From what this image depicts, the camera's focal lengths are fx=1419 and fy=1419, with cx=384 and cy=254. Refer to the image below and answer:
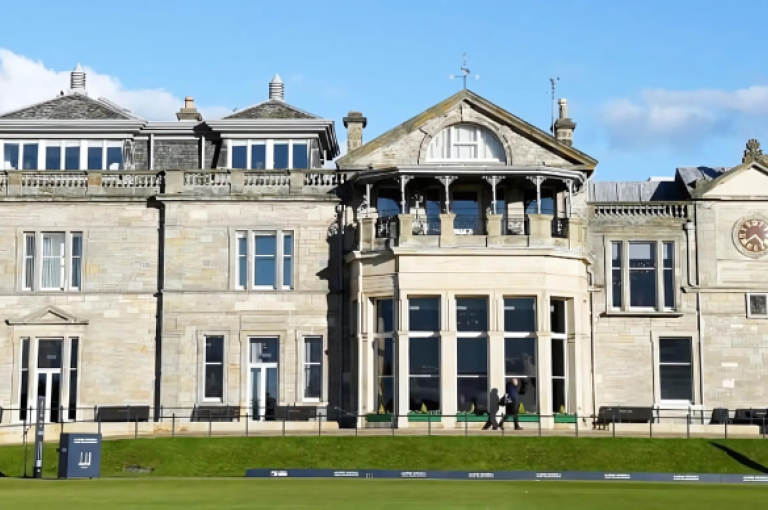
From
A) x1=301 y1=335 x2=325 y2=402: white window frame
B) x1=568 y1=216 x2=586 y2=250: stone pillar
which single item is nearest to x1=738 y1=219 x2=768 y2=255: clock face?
x1=568 y1=216 x2=586 y2=250: stone pillar

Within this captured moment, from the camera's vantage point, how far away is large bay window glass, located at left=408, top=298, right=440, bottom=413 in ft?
152

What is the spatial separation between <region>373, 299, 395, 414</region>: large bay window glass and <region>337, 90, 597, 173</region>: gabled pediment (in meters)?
5.55

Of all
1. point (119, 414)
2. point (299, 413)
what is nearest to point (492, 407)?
point (299, 413)

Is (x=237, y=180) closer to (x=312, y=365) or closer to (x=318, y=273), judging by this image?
(x=318, y=273)

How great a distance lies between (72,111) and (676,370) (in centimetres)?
2407

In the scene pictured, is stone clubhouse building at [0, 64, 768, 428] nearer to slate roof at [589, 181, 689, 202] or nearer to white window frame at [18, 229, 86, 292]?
white window frame at [18, 229, 86, 292]

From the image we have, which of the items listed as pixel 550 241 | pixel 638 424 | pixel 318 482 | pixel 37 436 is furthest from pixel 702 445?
pixel 37 436

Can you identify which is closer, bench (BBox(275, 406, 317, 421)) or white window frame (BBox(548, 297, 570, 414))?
white window frame (BBox(548, 297, 570, 414))

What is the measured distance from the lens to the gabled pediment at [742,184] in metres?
50.4

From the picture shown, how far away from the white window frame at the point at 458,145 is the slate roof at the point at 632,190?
22.9 ft

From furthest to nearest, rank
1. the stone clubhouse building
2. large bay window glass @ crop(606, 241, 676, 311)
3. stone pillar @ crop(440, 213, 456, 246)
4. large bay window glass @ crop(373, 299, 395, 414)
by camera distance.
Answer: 1. large bay window glass @ crop(606, 241, 676, 311)
2. the stone clubhouse building
3. large bay window glass @ crop(373, 299, 395, 414)
4. stone pillar @ crop(440, 213, 456, 246)

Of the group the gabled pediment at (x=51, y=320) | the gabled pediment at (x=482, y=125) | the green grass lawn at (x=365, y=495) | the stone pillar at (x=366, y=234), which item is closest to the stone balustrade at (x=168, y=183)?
the gabled pediment at (x=482, y=125)

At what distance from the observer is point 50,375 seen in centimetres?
4944

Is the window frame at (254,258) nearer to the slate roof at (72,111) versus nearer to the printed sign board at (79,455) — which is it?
the slate roof at (72,111)
